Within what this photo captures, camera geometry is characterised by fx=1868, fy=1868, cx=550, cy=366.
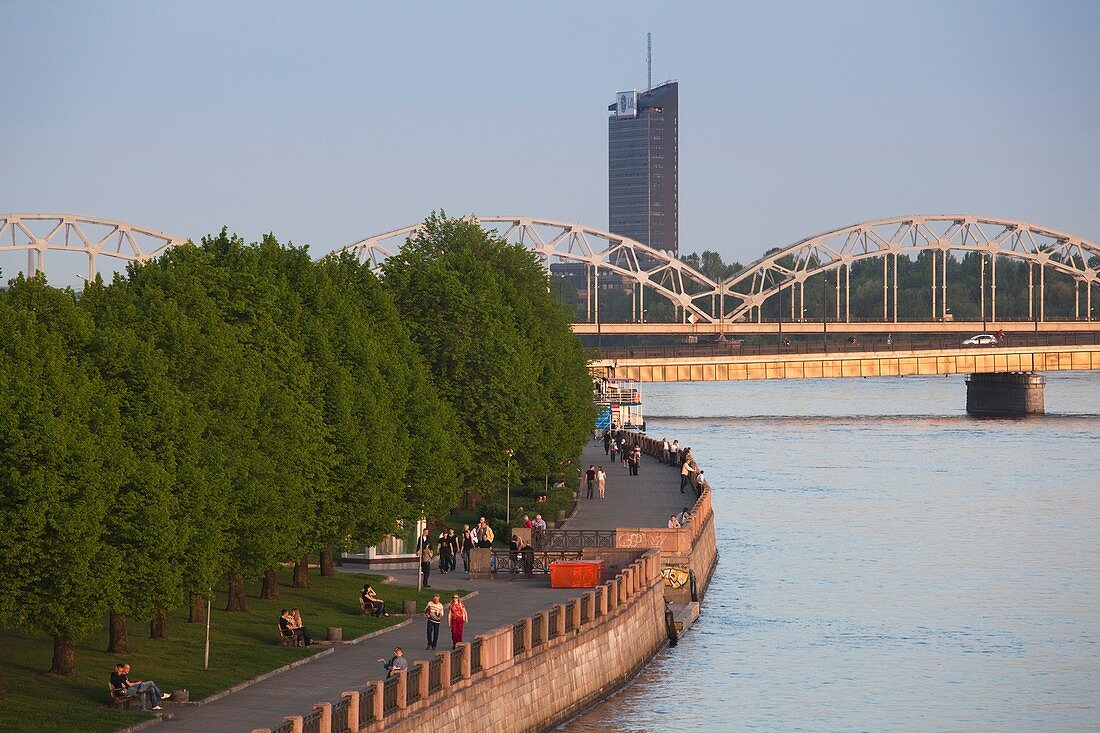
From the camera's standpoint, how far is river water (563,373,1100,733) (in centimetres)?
4100

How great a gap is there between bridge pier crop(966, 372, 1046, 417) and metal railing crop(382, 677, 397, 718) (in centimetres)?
13306

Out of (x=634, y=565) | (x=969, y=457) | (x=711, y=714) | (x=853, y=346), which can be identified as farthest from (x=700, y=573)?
(x=853, y=346)

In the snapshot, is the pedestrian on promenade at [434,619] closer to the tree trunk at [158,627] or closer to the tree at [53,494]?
the tree trunk at [158,627]

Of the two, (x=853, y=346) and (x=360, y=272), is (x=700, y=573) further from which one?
(x=853, y=346)

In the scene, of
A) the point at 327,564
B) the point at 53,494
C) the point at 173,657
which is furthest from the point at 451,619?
the point at 327,564

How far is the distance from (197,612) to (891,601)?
24532 mm

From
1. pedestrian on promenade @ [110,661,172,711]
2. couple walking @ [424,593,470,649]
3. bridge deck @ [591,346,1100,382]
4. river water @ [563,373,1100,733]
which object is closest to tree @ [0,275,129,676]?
pedestrian on promenade @ [110,661,172,711]

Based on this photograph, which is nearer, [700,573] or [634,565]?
[634,565]

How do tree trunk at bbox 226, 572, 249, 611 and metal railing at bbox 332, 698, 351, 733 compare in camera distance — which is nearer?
metal railing at bbox 332, 698, 351, 733

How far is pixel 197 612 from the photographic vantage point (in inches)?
1572

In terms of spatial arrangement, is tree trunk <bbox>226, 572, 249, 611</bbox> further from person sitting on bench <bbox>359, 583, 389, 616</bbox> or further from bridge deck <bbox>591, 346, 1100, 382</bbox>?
bridge deck <bbox>591, 346, 1100, 382</bbox>

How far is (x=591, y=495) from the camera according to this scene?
243ft

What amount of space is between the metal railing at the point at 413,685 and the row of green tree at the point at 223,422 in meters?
5.62

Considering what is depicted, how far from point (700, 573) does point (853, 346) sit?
318 feet
